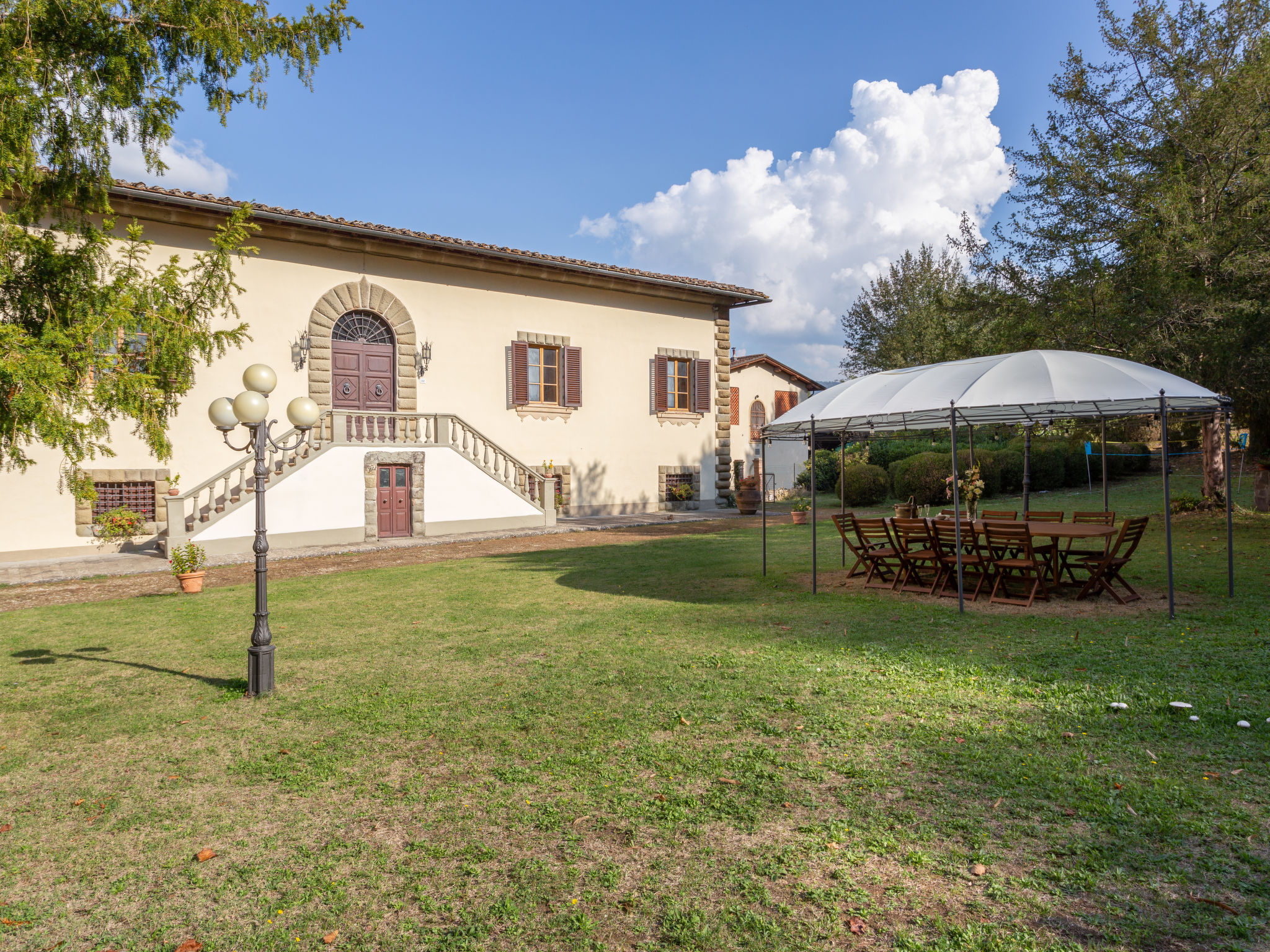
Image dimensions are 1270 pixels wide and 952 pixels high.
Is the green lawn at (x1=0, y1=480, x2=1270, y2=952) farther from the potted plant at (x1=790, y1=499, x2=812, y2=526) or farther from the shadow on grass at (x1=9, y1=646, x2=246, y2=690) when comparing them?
the potted plant at (x1=790, y1=499, x2=812, y2=526)

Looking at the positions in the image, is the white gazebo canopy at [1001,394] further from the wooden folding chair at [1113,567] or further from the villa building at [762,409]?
the villa building at [762,409]

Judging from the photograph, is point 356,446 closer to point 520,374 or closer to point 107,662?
point 520,374

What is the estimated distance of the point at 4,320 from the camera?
20.3ft

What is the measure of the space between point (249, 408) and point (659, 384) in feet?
50.4

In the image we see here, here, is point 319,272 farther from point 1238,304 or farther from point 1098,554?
point 1238,304

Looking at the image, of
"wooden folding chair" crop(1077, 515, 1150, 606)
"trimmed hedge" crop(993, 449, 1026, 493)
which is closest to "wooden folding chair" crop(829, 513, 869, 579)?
"wooden folding chair" crop(1077, 515, 1150, 606)

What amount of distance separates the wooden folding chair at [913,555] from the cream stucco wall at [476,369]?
11.1 m

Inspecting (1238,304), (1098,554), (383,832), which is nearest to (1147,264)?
(1238,304)

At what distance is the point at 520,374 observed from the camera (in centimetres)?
Result: 1784

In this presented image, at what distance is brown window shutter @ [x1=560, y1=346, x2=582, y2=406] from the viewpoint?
61.1ft

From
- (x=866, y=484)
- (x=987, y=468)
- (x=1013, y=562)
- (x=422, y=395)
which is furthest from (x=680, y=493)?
(x=1013, y=562)

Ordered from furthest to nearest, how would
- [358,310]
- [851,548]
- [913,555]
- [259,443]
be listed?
[358,310] → [851,548] → [913,555] → [259,443]

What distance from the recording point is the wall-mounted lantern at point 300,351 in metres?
15.1

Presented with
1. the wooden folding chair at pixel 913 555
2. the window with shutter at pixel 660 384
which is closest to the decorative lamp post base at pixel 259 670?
the wooden folding chair at pixel 913 555
